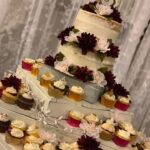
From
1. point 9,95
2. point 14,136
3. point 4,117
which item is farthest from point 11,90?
point 14,136

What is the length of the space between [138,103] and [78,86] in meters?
1.18

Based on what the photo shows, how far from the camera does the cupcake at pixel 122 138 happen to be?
5.94ft

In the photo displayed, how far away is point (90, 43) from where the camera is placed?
1.79 metres

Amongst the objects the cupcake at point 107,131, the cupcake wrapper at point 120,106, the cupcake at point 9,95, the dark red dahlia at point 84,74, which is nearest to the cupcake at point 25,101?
the cupcake at point 9,95

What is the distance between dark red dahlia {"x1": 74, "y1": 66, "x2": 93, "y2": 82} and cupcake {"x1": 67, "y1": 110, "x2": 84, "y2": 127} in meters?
0.16

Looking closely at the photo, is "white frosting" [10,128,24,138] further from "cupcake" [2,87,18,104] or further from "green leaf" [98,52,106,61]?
"green leaf" [98,52,106,61]

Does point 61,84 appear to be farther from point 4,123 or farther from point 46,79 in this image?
point 4,123

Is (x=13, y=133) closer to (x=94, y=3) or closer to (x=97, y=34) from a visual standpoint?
(x=97, y=34)

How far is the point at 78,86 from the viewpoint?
185cm

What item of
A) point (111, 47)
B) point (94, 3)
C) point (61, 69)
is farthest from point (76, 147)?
point (94, 3)

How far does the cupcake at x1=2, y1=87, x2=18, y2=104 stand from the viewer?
175 cm

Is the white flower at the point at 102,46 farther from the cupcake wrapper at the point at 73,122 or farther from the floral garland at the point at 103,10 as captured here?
the cupcake wrapper at the point at 73,122

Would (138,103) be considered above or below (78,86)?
below

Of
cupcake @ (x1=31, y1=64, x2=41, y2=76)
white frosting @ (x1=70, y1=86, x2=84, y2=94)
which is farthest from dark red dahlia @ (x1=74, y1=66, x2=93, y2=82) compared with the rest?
cupcake @ (x1=31, y1=64, x2=41, y2=76)
